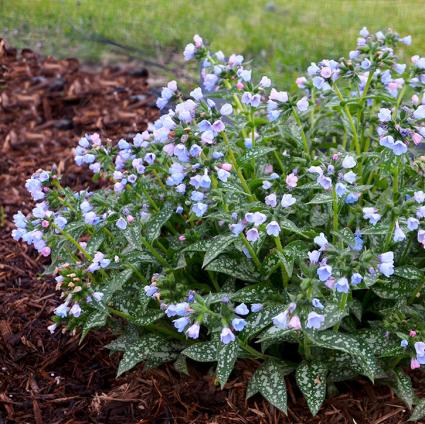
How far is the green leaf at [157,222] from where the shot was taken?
10.1ft

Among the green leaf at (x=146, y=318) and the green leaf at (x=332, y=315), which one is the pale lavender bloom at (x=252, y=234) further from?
the green leaf at (x=146, y=318)

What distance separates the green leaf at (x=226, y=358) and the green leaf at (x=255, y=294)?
193mm

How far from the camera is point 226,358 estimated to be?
9.18 feet

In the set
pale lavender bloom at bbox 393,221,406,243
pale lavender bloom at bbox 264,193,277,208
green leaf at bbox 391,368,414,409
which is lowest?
green leaf at bbox 391,368,414,409

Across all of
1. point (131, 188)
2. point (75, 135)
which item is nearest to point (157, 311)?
point (131, 188)

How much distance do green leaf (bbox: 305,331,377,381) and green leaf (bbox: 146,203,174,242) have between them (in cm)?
82

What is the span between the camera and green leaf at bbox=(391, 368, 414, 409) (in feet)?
9.69

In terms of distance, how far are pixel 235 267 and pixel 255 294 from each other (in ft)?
0.63

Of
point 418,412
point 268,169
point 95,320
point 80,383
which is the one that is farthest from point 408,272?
point 80,383

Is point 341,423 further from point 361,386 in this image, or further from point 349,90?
point 349,90

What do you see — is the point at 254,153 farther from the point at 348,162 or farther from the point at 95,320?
the point at 95,320

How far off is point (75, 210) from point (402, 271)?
1.51m

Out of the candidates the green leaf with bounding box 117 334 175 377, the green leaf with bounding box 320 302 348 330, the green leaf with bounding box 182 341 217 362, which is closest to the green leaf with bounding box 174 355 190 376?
the green leaf with bounding box 117 334 175 377

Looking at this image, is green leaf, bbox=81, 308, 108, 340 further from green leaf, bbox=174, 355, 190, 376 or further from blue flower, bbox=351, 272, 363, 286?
blue flower, bbox=351, 272, 363, 286
